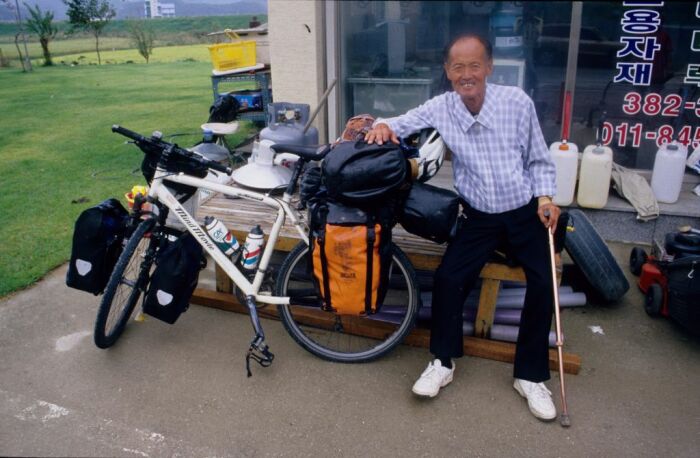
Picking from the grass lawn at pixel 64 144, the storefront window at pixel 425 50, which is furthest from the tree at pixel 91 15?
the storefront window at pixel 425 50

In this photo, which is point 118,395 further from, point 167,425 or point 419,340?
point 419,340

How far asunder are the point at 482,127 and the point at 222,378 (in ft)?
6.12

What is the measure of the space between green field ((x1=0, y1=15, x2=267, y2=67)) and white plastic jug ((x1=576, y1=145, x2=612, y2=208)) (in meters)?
15.0

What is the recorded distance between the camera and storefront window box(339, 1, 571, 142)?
5.50 metres

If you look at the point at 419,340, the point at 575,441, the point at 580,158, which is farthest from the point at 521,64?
the point at 575,441

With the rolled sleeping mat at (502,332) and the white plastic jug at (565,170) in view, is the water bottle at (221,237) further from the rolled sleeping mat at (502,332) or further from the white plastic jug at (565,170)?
the white plastic jug at (565,170)

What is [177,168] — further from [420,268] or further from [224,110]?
[224,110]

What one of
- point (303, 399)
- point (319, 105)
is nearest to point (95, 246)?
point (303, 399)

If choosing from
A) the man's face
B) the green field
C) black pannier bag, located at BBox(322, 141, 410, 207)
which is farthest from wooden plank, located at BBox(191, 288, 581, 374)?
the green field

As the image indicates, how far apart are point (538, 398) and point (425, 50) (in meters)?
3.90

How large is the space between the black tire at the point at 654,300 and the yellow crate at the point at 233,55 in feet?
17.1

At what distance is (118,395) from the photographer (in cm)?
296

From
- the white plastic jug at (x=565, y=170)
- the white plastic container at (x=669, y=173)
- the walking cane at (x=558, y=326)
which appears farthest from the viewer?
the white plastic jug at (x=565, y=170)

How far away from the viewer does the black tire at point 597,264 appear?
3.62 m
